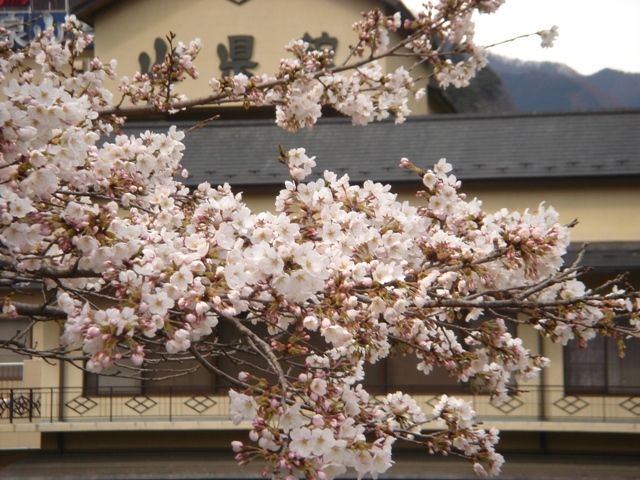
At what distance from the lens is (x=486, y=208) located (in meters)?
20.4

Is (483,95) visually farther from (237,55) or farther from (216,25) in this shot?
(237,55)

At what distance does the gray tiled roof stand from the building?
32 mm

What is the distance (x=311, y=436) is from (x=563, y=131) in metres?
17.5

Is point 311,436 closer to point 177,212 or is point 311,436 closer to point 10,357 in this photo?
point 177,212

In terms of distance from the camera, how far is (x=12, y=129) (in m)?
4.87

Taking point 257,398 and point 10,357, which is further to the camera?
point 10,357

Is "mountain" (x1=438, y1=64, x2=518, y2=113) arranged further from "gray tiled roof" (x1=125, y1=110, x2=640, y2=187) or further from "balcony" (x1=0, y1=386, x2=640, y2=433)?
"balcony" (x1=0, y1=386, x2=640, y2=433)

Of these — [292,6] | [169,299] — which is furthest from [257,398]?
[292,6]

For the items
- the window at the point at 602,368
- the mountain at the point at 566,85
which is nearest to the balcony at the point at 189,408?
the window at the point at 602,368

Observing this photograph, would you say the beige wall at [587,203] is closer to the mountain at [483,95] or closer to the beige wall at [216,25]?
the beige wall at [216,25]

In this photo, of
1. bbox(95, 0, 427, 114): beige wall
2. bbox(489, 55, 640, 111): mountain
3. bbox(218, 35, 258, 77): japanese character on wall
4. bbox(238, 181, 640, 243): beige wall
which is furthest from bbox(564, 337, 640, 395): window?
bbox(489, 55, 640, 111): mountain

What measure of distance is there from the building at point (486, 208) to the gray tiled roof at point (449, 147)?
3cm

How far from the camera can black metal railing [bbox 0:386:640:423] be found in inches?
795

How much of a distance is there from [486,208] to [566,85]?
68.9 m
